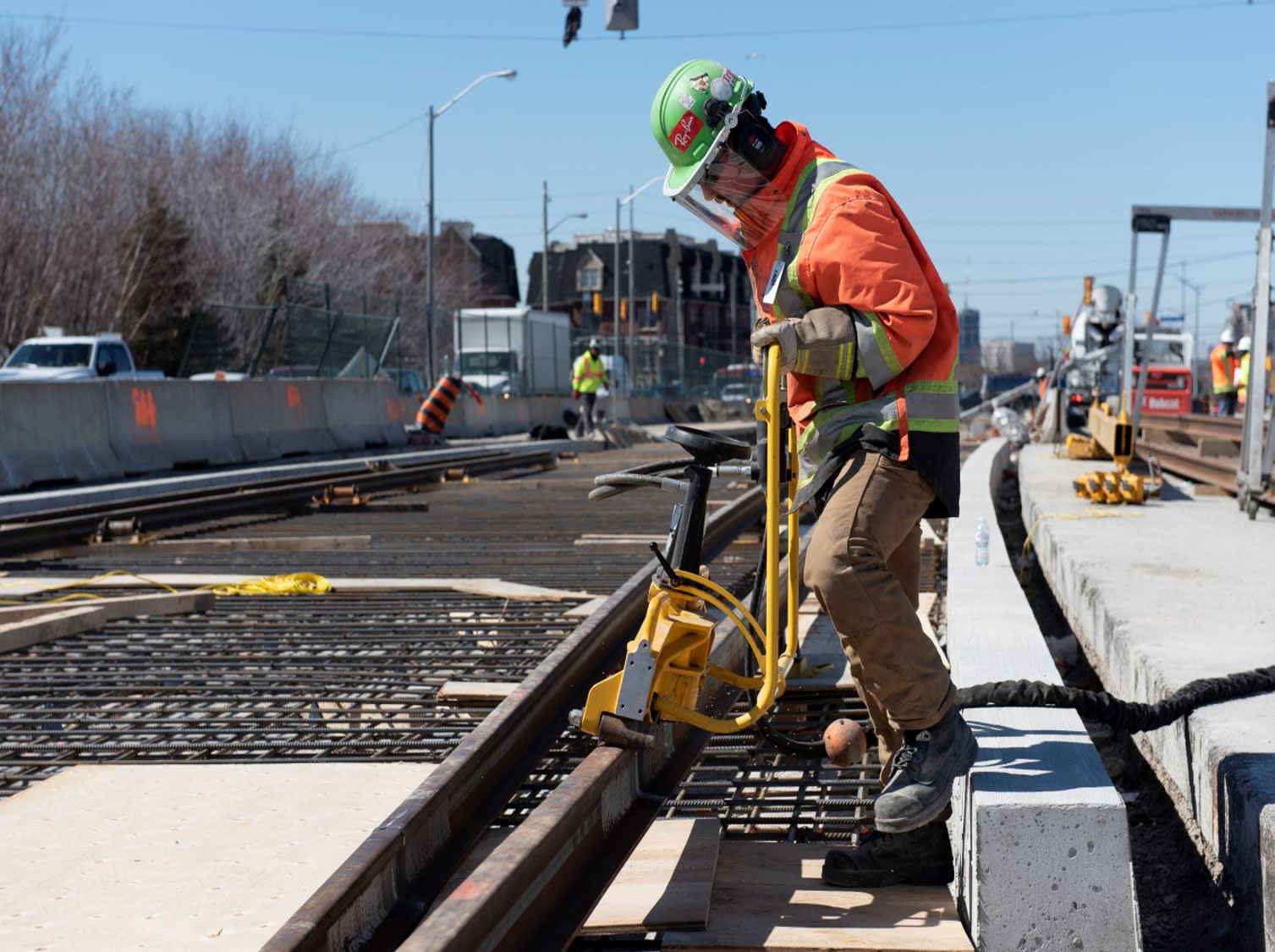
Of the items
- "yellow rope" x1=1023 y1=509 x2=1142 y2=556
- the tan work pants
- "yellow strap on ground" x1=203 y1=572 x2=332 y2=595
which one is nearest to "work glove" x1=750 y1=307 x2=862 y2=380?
the tan work pants

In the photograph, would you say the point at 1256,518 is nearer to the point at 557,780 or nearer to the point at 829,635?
the point at 829,635

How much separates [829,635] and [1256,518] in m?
4.70

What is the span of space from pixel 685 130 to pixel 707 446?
747 mm

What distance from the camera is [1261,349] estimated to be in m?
9.59

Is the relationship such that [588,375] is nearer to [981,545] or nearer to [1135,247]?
[1135,247]

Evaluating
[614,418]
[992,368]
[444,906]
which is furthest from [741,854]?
[992,368]

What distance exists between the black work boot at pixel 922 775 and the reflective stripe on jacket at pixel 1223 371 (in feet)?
80.0

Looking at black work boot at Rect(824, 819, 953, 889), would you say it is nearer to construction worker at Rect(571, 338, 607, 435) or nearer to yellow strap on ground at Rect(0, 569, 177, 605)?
yellow strap on ground at Rect(0, 569, 177, 605)

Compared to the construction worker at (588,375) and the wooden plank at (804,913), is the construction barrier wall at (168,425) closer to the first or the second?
the construction worker at (588,375)

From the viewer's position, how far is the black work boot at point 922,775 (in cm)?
335

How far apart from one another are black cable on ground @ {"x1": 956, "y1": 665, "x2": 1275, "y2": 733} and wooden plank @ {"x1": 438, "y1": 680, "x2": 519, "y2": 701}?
1.77 m

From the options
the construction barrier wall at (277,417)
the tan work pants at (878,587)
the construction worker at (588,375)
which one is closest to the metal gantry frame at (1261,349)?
the tan work pants at (878,587)

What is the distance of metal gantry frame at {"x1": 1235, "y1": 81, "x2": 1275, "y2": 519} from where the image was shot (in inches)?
372

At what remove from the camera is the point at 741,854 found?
12.3ft
